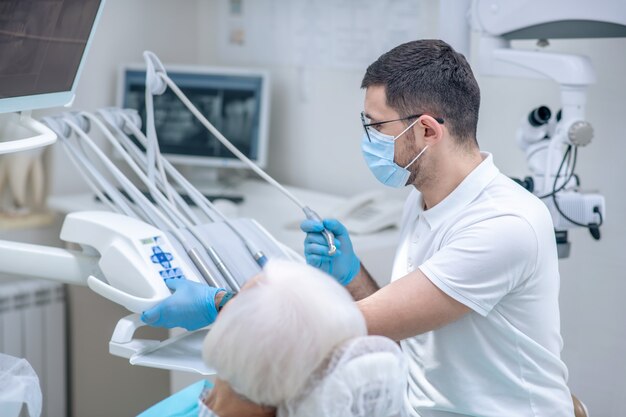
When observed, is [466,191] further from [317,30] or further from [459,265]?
[317,30]

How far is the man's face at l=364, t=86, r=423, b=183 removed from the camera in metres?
1.60

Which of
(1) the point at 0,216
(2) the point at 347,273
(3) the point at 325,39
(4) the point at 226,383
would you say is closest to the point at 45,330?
(1) the point at 0,216

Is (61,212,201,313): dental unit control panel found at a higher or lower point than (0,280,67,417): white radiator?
higher

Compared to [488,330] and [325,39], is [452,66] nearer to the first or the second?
[488,330]

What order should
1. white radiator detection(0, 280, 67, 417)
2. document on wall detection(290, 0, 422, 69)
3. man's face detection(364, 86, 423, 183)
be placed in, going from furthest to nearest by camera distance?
white radiator detection(0, 280, 67, 417), document on wall detection(290, 0, 422, 69), man's face detection(364, 86, 423, 183)

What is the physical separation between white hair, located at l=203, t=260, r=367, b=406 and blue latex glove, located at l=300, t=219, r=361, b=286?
0.64m

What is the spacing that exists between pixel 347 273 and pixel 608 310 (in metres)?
0.85

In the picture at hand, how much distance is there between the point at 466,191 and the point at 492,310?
23 cm

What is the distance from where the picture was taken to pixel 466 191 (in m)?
1.59

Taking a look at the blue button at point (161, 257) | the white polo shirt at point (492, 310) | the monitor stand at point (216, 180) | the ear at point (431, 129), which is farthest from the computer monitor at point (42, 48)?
the monitor stand at point (216, 180)

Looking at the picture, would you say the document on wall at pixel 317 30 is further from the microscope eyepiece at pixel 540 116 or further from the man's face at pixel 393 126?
the man's face at pixel 393 126

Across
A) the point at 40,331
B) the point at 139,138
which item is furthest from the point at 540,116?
the point at 40,331

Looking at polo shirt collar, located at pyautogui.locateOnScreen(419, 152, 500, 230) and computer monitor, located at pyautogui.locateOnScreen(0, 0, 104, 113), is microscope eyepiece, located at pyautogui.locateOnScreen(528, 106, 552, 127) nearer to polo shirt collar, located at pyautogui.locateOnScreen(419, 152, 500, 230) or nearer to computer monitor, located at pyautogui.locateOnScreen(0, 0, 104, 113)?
polo shirt collar, located at pyautogui.locateOnScreen(419, 152, 500, 230)

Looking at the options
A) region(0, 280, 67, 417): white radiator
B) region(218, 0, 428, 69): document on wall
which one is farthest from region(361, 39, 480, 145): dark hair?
region(0, 280, 67, 417): white radiator
